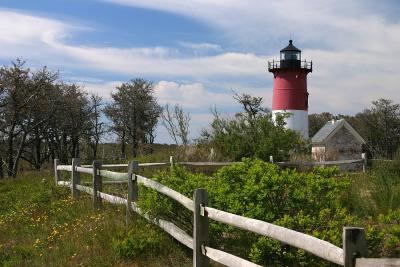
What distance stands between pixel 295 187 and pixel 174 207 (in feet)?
6.51

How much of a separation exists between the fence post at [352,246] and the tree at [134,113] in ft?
144

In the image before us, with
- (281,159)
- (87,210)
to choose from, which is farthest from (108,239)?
(281,159)

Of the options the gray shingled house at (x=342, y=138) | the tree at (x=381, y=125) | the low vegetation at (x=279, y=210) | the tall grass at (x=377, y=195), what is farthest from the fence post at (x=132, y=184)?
the tree at (x=381, y=125)

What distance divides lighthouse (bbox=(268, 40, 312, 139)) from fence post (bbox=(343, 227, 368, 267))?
3476 cm

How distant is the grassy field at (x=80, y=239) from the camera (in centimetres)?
762

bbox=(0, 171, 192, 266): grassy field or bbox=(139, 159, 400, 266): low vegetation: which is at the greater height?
bbox=(139, 159, 400, 266): low vegetation

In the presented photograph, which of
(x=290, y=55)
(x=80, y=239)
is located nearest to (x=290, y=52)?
(x=290, y=55)

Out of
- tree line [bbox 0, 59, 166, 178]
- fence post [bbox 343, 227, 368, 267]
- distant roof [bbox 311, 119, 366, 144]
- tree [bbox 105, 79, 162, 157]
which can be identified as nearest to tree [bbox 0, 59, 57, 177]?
tree line [bbox 0, 59, 166, 178]

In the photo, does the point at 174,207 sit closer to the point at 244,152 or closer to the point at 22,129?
the point at 244,152

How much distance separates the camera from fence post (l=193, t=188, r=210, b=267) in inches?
247

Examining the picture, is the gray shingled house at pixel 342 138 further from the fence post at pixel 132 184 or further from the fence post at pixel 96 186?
the fence post at pixel 132 184

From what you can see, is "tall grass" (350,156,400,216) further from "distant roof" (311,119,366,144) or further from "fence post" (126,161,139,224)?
"distant roof" (311,119,366,144)

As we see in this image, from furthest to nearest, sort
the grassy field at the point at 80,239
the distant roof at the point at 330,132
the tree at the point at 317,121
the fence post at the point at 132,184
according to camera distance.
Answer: the tree at the point at 317,121 < the distant roof at the point at 330,132 < the fence post at the point at 132,184 < the grassy field at the point at 80,239

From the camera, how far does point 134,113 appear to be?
47.2 meters
